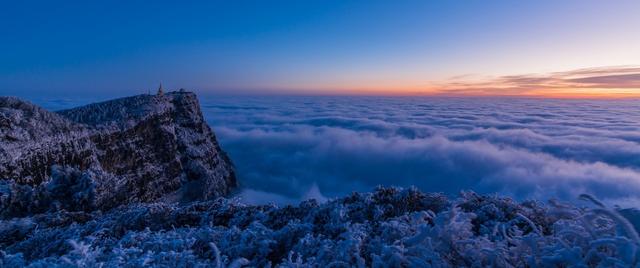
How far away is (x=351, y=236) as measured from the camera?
300 centimetres

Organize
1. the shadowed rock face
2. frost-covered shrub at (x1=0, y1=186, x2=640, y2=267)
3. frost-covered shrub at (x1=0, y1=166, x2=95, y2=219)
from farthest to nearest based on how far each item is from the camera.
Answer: the shadowed rock face → frost-covered shrub at (x1=0, y1=166, x2=95, y2=219) → frost-covered shrub at (x1=0, y1=186, x2=640, y2=267)

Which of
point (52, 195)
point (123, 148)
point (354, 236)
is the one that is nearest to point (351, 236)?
point (354, 236)

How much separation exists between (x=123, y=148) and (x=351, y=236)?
16830 mm

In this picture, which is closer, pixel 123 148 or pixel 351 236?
pixel 351 236

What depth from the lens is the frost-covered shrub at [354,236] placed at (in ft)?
7.39

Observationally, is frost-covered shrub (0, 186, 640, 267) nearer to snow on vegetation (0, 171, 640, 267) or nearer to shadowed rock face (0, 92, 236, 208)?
snow on vegetation (0, 171, 640, 267)

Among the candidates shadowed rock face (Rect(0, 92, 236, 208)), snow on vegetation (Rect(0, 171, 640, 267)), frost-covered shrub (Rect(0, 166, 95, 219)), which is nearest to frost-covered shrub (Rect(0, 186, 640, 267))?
snow on vegetation (Rect(0, 171, 640, 267))

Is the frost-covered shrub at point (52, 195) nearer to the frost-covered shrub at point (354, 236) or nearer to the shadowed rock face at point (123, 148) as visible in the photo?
the shadowed rock face at point (123, 148)

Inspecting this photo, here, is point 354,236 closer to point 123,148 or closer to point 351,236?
point 351,236

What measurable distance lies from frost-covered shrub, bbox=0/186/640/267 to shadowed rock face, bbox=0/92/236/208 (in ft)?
20.6

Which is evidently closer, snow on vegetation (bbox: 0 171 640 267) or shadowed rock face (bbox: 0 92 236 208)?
snow on vegetation (bbox: 0 171 640 267)

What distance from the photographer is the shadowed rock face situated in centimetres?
1070

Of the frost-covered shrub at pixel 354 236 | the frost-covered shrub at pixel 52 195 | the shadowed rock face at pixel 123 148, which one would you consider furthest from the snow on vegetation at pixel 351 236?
the shadowed rock face at pixel 123 148

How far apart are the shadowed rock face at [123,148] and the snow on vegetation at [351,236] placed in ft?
20.8
